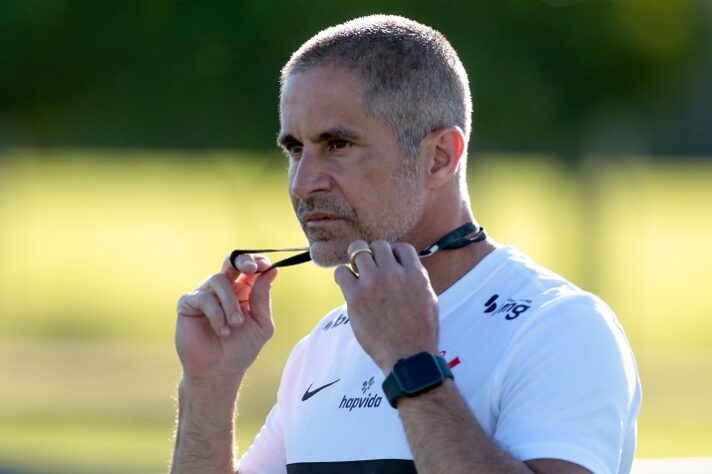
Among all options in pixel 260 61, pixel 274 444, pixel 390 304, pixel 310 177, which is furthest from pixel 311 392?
pixel 260 61

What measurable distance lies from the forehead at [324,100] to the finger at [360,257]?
422 millimetres

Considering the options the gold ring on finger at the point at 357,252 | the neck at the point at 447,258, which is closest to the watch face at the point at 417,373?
the gold ring on finger at the point at 357,252

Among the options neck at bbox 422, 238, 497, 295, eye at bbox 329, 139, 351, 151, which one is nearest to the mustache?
eye at bbox 329, 139, 351, 151

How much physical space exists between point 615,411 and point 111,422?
402 inches

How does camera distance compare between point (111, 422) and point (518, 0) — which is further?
point (518, 0)

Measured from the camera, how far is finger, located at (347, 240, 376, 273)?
130 inches

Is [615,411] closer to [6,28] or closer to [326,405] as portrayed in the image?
[326,405]

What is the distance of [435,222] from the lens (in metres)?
3.77

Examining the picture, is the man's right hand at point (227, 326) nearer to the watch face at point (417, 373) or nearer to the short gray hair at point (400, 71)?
the short gray hair at point (400, 71)

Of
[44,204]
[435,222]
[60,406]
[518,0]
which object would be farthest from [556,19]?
[44,204]

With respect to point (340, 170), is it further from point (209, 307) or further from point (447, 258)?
point (209, 307)

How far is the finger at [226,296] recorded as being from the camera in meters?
3.91

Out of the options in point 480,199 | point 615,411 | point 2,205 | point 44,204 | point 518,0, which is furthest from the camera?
point 44,204

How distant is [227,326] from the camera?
157 inches
